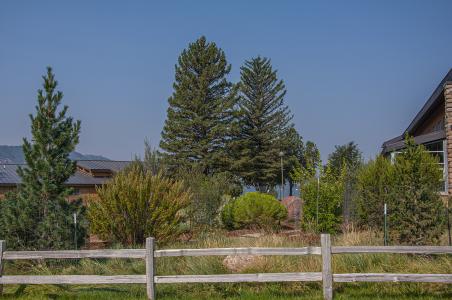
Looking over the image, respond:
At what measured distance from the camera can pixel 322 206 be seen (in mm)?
20234

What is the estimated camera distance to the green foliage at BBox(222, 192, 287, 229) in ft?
77.5

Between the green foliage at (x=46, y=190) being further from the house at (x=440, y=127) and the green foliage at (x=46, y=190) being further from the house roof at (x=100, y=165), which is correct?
the house roof at (x=100, y=165)

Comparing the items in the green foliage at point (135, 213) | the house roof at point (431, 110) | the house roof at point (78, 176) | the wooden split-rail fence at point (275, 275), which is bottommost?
the wooden split-rail fence at point (275, 275)

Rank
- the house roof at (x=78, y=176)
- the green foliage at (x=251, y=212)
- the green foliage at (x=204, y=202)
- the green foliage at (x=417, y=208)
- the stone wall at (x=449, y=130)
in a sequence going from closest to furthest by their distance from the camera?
the green foliage at (x=417, y=208) → the stone wall at (x=449, y=130) → the green foliage at (x=204, y=202) → the green foliage at (x=251, y=212) → the house roof at (x=78, y=176)

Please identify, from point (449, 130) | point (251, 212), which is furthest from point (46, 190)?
point (449, 130)

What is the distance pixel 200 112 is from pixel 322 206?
32.7 meters

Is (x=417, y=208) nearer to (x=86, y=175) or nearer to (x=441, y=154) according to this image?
(x=441, y=154)

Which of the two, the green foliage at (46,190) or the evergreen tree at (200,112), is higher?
the evergreen tree at (200,112)

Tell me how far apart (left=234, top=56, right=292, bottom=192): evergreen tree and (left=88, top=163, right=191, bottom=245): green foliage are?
38167 millimetres

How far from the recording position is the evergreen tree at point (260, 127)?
180ft

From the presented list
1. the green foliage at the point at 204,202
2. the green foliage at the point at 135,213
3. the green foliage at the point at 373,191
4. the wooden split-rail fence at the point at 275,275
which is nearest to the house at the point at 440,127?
the green foliage at the point at 373,191

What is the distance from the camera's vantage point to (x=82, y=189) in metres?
45.2

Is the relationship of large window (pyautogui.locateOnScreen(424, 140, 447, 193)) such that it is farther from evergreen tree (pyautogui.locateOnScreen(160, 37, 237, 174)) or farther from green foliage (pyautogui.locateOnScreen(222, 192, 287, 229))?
evergreen tree (pyautogui.locateOnScreen(160, 37, 237, 174))

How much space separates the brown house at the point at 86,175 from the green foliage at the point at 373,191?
25654 mm
